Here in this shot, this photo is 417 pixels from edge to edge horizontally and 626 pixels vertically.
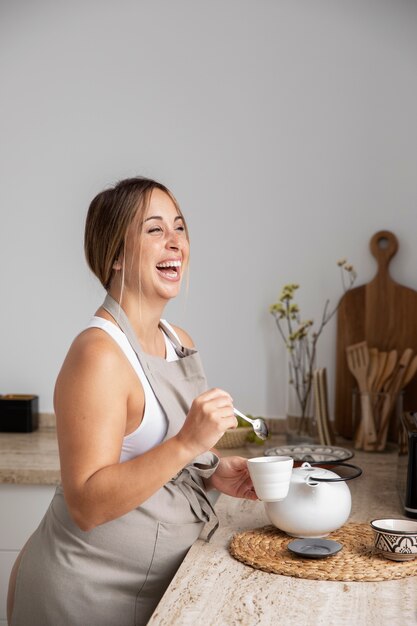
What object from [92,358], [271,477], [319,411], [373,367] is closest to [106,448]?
[92,358]

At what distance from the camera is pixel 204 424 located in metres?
1.38

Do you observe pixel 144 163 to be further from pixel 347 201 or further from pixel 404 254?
pixel 404 254

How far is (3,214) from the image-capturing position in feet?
9.39

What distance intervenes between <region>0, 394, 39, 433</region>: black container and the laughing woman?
3.62 ft

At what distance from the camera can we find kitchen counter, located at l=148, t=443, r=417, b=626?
1.19m

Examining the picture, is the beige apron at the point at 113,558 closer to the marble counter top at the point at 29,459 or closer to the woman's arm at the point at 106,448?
the woman's arm at the point at 106,448

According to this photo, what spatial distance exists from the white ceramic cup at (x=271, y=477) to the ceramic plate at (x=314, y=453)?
49 cm

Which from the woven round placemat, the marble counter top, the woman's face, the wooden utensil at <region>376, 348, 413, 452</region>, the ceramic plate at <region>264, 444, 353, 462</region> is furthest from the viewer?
the wooden utensil at <region>376, 348, 413, 452</region>

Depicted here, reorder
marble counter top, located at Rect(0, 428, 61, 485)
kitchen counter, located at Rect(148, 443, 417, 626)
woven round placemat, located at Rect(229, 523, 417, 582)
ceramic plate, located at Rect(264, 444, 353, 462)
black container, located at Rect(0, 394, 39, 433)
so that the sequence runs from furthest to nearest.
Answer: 1. black container, located at Rect(0, 394, 39, 433)
2. marble counter top, located at Rect(0, 428, 61, 485)
3. ceramic plate, located at Rect(264, 444, 353, 462)
4. woven round placemat, located at Rect(229, 523, 417, 582)
5. kitchen counter, located at Rect(148, 443, 417, 626)

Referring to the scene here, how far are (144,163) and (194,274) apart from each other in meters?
0.42

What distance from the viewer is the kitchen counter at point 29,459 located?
2299 millimetres

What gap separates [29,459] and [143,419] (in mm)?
981

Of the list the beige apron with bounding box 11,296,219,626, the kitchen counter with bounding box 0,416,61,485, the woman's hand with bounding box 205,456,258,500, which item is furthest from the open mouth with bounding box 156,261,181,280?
the kitchen counter with bounding box 0,416,61,485

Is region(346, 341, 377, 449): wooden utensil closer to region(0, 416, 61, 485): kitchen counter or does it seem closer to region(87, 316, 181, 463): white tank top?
region(0, 416, 61, 485): kitchen counter
